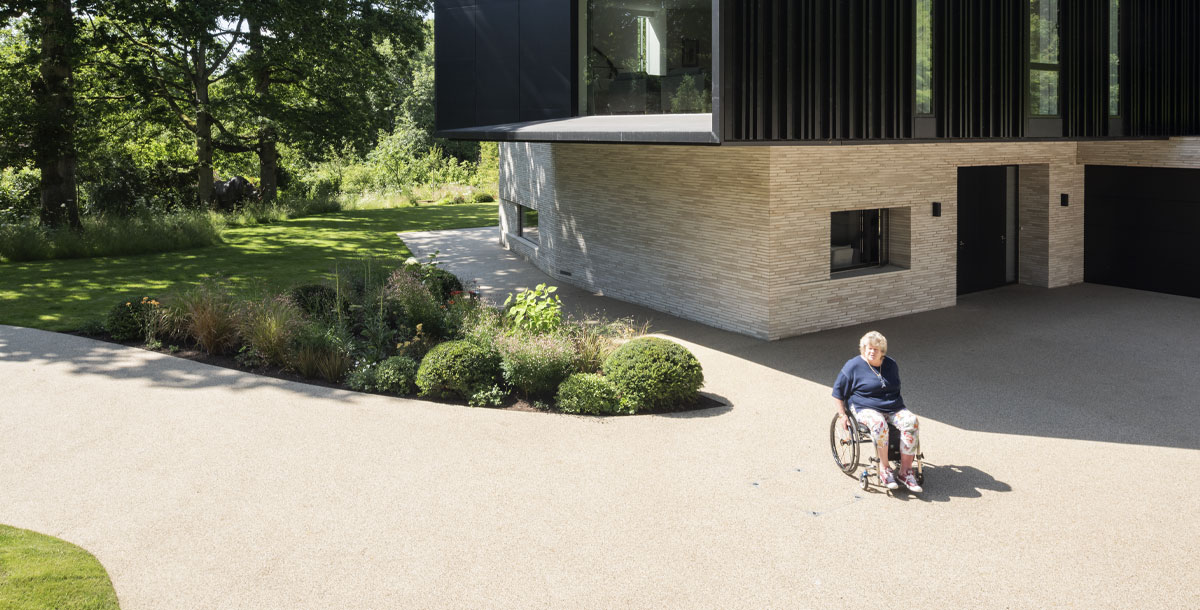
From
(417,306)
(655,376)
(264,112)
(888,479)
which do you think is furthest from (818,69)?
(264,112)

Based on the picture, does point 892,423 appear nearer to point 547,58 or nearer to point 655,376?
point 655,376

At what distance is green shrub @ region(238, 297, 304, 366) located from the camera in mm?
11430

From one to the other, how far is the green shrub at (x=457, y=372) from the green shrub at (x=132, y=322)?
4.82 meters

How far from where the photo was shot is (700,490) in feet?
24.8

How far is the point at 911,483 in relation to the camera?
295 inches

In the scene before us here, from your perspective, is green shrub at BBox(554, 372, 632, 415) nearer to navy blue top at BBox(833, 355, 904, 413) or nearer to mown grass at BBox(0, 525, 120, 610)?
navy blue top at BBox(833, 355, 904, 413)

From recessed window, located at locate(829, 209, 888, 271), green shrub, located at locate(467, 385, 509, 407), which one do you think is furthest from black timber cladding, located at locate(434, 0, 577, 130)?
green shrub, located at locate(467, 385, 509, 407)

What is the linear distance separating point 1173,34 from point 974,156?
3.86 m

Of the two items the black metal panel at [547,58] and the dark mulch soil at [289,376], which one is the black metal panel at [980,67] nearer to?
the black metal panel at [547,58]

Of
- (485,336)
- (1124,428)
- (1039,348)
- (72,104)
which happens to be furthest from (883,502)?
(72,104)

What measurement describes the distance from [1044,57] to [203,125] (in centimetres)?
2364

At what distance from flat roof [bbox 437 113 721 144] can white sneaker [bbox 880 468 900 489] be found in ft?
14.3

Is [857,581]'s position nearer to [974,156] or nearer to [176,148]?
[974,156]

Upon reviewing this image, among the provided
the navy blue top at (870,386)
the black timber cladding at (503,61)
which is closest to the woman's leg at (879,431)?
the navy blue top at (870,386)
